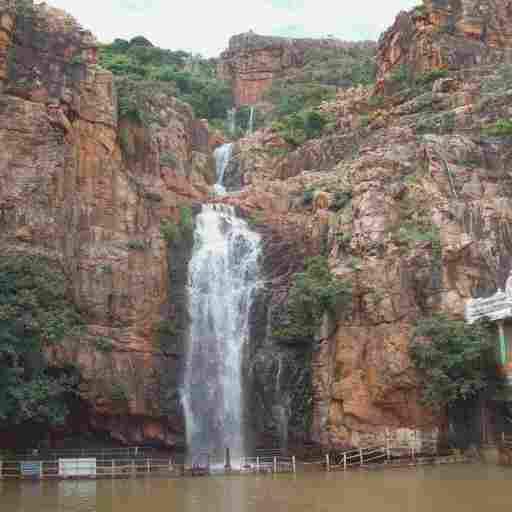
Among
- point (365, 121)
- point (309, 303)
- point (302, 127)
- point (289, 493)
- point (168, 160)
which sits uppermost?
point (302, 127)

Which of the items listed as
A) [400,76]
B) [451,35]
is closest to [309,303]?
[400,76]

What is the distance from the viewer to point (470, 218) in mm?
39031

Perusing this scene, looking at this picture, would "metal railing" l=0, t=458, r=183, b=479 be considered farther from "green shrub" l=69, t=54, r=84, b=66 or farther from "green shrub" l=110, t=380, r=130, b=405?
"green shrub" l=69, t=54, r=84, b=66

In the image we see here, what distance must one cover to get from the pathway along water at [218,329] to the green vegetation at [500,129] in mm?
16699

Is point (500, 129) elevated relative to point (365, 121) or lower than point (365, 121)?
lower

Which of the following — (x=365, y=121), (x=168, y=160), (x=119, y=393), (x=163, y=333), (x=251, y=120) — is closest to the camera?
(x=119, y=393)

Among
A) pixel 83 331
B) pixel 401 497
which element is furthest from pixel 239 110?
pixel 401 497

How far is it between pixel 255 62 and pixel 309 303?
55.1 m

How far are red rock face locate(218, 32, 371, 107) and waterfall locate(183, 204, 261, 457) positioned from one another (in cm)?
4326

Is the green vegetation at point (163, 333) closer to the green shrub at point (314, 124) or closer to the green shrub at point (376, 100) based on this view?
the green shrub at point (314, 124)

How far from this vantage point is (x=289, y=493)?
24672mm

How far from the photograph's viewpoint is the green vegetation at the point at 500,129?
150 ft

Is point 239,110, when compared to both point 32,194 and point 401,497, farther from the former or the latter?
point 401,497

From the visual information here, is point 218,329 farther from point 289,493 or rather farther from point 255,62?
point 255,62
